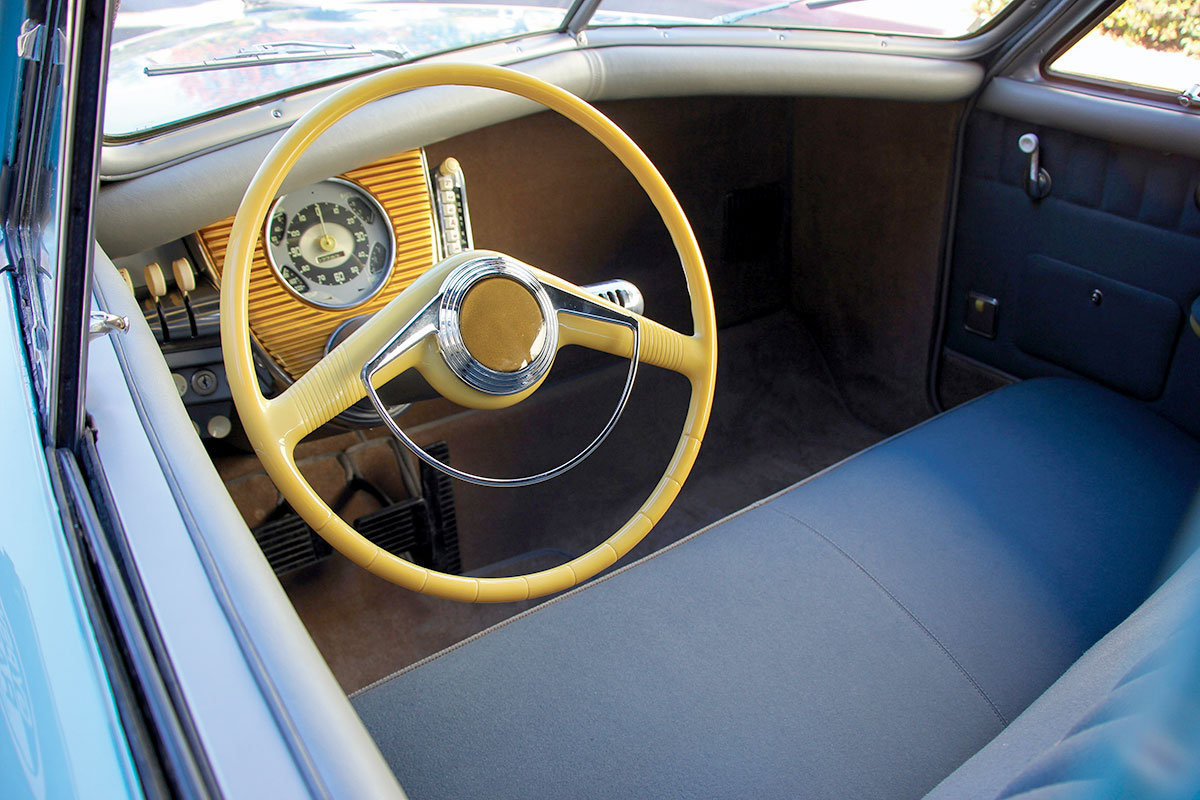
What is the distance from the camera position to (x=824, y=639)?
1152mm

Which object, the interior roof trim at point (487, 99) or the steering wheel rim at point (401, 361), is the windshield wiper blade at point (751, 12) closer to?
the interior roof trim at point (487, 99)

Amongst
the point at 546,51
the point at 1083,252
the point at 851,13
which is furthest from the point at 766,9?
the point at 1083,252

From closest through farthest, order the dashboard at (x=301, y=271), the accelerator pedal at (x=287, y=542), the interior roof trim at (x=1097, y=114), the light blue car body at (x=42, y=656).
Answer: the light blue car body at (x=42, y=656), the dashboard at (x=301, y=271), the interior roof trim at (x=1097, y=114), the accelerator pedal at (x=287, y=542)

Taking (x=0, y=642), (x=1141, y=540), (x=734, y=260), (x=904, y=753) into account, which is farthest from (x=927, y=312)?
(x=0, y=642)

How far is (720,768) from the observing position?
980mm

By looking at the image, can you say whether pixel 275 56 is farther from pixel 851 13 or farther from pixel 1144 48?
pixel 1144 48

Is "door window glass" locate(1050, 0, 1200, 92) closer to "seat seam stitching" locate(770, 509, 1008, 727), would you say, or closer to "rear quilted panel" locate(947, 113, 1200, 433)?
"rear quilted panel" locate(947, 113, 1200, 433)

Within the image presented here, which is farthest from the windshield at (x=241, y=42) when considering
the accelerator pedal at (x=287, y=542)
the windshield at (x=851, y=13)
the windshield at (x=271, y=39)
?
the accelerator pedal at (x=287, y=542)

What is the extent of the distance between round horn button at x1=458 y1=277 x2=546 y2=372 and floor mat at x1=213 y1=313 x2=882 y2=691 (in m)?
0.98

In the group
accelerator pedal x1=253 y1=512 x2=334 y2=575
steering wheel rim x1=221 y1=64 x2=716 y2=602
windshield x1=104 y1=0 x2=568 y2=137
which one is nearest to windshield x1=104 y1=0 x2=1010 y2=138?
windshield x1=104 y1=0 x2=568 y2=137

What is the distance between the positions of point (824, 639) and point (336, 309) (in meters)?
1.00

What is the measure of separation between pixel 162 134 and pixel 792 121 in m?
1.58

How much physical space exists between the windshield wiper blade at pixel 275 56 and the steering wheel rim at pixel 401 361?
21.3 inches

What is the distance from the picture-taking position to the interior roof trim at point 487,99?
4.33ft
